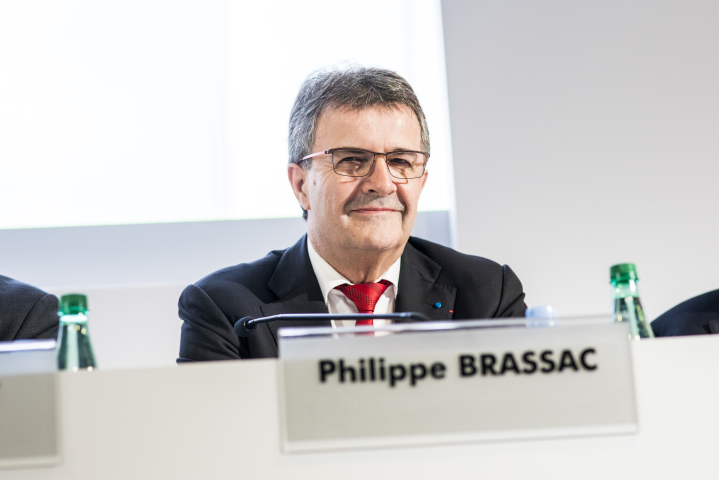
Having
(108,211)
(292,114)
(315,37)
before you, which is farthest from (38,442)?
(315,37)

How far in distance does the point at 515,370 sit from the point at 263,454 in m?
0.21

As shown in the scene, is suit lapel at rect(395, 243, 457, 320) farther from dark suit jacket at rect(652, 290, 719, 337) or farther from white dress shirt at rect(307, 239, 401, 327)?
dark suit jacket at rect(652, 290, 719, 337)

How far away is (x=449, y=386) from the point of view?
0.56 metres

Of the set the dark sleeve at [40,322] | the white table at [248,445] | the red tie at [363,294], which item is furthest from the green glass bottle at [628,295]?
the dark sleeve at [40,322]

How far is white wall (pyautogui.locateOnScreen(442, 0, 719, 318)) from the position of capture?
218 centimetres

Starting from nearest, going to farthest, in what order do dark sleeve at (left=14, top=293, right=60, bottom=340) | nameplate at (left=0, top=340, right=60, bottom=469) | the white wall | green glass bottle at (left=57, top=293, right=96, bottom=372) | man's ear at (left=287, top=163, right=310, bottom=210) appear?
nameplate at (left=0, top=340, right=60, bottom=469) < green glass bottle at (left=57, top=293, right=96, bottom=372) < dark sleeve at (left=14, top=293, right=60, bottom=340) < man's ear at (left=287, top=163, right=310, bottom=210) < the white wall

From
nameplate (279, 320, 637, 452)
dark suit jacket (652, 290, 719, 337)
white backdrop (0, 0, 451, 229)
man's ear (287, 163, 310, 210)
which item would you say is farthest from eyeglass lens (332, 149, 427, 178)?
nameplate (279, 320, 637, 452)

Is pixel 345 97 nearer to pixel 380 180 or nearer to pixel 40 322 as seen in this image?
pixel 380 180

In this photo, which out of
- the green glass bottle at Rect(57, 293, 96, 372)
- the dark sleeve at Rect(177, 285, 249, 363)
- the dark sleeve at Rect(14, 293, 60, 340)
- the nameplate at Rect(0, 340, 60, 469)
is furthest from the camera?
the dark sleeve at Rect(14, 293, 60, 340)

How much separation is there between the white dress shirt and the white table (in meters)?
0.90

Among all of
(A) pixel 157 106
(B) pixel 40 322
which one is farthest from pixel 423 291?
(A) pixel 157 106

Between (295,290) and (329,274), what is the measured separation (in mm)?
94

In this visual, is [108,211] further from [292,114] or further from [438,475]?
[438,475]

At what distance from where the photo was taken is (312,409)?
1.80 feet
